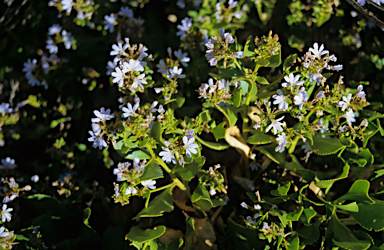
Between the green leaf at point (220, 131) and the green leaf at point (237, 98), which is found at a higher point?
the green leaf at point (237, 98)

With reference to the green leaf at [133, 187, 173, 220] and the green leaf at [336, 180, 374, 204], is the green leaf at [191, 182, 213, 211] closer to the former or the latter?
the green leaf at [133, 187, 173, 220]

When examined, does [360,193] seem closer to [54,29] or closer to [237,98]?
[237,98]

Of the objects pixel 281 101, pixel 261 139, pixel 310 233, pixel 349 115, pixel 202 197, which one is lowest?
pixel 310 233

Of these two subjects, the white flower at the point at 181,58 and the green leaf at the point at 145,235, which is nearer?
the green leaf at the point at 145,235

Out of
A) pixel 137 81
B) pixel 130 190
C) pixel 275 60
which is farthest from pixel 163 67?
pixel 130 190

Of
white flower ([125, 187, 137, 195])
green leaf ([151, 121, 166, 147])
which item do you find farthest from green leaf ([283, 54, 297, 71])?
white flower ([125, 187, 137, 195])

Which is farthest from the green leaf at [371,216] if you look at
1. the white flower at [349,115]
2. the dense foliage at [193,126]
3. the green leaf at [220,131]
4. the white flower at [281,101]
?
the green leaf at [220,131]

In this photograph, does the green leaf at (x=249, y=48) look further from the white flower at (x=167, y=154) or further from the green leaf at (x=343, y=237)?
the green leaf at (x=343, y=237)
